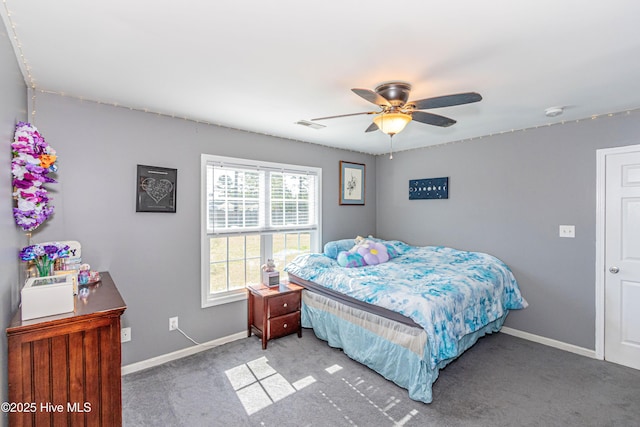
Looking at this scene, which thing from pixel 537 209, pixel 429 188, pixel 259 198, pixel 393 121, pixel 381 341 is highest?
pixel 393 121

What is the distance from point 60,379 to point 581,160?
14.5 ft

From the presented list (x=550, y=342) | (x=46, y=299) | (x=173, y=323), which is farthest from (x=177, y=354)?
(x=550, y=342)

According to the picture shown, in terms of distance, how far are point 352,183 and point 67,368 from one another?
3780 millimetres

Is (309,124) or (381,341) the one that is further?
(309,124)

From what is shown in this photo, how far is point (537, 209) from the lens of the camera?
11.0 feet

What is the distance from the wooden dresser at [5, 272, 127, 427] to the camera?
4.43 ft

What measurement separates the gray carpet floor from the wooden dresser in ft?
2.53

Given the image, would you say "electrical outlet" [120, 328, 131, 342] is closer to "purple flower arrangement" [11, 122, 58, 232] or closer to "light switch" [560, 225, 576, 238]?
"purple flower arrangement" [11, 122, 58, 232]

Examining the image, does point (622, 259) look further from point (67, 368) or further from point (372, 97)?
point (67, 368)

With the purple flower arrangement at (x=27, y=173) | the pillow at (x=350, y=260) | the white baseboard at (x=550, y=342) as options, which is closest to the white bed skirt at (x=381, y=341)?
the white baseboard at (x=550, y=342)

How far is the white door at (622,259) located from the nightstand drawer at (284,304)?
3.10 metres

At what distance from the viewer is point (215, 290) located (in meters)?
3.27

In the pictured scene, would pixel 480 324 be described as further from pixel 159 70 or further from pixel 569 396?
pixel 159 70

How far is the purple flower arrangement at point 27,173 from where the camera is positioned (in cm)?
171
